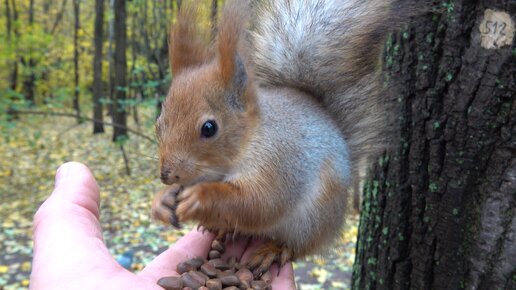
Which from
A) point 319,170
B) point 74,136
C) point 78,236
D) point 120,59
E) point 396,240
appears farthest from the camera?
point 74,136

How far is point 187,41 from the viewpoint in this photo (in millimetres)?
1439

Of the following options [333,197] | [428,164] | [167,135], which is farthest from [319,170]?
[167,135]

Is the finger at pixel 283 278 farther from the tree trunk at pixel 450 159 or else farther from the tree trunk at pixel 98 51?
the tree trunk at pixel 98 51

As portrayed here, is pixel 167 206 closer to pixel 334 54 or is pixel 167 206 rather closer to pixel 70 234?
pixel 70 234

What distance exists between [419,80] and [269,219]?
2.13 feet

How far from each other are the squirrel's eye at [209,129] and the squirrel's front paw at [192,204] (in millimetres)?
154

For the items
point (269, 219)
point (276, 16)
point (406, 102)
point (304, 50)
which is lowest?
point (269, 219)

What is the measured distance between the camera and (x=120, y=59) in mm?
7500

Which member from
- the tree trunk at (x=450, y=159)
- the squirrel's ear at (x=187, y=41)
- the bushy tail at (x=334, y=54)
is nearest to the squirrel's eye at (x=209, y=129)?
the squirrel's ear at (x=187, y=41)

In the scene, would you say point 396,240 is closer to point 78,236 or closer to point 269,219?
point 269,219

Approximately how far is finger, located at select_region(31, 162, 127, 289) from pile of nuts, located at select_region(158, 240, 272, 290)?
209 mm

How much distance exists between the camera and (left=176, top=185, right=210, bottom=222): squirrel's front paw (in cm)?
122

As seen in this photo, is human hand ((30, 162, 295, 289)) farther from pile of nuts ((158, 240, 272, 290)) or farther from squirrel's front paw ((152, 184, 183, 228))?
squirrel's front paw ((152, 184, 183, 228))

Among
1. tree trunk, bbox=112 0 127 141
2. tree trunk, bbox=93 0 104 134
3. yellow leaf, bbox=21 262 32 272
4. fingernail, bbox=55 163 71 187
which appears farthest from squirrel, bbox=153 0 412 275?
tree trunk, bbox=93 0 104 134
